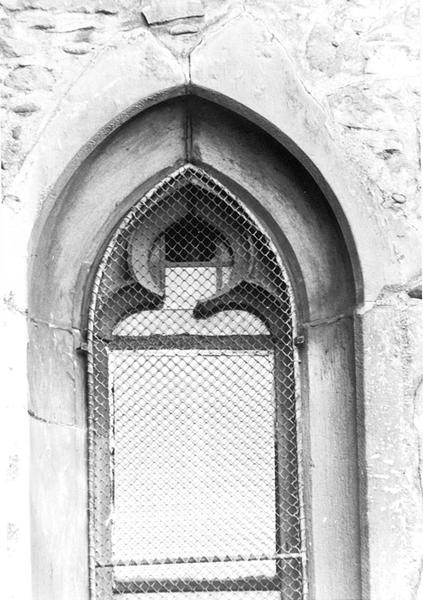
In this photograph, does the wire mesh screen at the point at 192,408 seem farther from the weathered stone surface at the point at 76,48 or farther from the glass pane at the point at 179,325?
the weathered stone surface at the point at 76,48

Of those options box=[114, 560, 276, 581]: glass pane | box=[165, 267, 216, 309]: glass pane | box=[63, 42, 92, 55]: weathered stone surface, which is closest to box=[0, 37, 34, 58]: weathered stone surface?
box=[63, 42, 92, 55]: weathered stone surface

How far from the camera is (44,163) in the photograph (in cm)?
272

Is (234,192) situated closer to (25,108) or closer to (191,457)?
(25,108)

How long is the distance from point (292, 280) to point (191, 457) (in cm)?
64

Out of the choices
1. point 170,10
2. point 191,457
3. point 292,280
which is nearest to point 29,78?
point 170,10

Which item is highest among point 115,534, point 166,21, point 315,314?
point 166,21

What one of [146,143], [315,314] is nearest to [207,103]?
[146,143]

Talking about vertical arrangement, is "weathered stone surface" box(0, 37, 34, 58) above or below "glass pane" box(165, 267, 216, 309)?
→ above

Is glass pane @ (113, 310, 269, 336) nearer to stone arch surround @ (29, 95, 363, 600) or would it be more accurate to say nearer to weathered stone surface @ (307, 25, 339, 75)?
stone arch surround @ (29, 95, 363, 600)

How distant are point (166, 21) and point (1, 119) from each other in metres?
0.57

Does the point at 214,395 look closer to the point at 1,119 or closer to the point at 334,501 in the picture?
the point at 334,501

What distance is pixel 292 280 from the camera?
2.95 meters

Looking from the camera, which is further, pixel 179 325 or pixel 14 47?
pixel 179 325

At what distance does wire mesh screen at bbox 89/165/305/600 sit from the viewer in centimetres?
289
